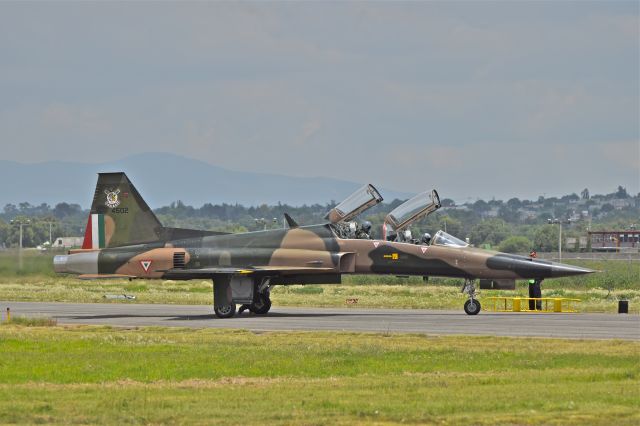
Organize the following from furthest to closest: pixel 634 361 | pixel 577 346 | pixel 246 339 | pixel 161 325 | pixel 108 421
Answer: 1. pixel 161 325
2. pixel 246 339
3. pixel 577 346
4. pixel 634 361
5. pixel 108 421

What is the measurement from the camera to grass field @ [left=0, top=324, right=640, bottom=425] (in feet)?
57.2

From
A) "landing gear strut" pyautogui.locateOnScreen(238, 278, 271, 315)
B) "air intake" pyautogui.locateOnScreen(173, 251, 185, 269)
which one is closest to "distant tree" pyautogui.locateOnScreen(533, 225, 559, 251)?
"landing gear strut" pyautogui.locateOnScreen(238, 278, 271, 315)

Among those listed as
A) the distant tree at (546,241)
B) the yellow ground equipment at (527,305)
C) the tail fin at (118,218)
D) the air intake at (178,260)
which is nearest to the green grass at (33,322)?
the air intake at (178,260)

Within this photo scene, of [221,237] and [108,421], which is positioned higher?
[221,237]

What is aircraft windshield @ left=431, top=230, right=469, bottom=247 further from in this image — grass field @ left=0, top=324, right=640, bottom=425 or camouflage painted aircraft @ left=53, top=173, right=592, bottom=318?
grass field @ left=0, top=324, right=640, bottom=425

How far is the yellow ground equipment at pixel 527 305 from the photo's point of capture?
4100cm

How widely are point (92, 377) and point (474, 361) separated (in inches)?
291

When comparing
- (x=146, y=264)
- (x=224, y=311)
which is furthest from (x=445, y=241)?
(x=146, y=264)

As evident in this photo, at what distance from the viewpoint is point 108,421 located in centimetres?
1703

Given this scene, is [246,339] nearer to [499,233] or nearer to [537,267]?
[537,267]

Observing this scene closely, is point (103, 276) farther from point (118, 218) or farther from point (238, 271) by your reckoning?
point (238, 271)

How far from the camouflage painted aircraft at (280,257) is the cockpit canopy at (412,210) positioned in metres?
0.03

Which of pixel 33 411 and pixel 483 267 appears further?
pixel 483 267

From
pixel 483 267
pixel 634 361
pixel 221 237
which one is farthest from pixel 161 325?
pixel 634 361
